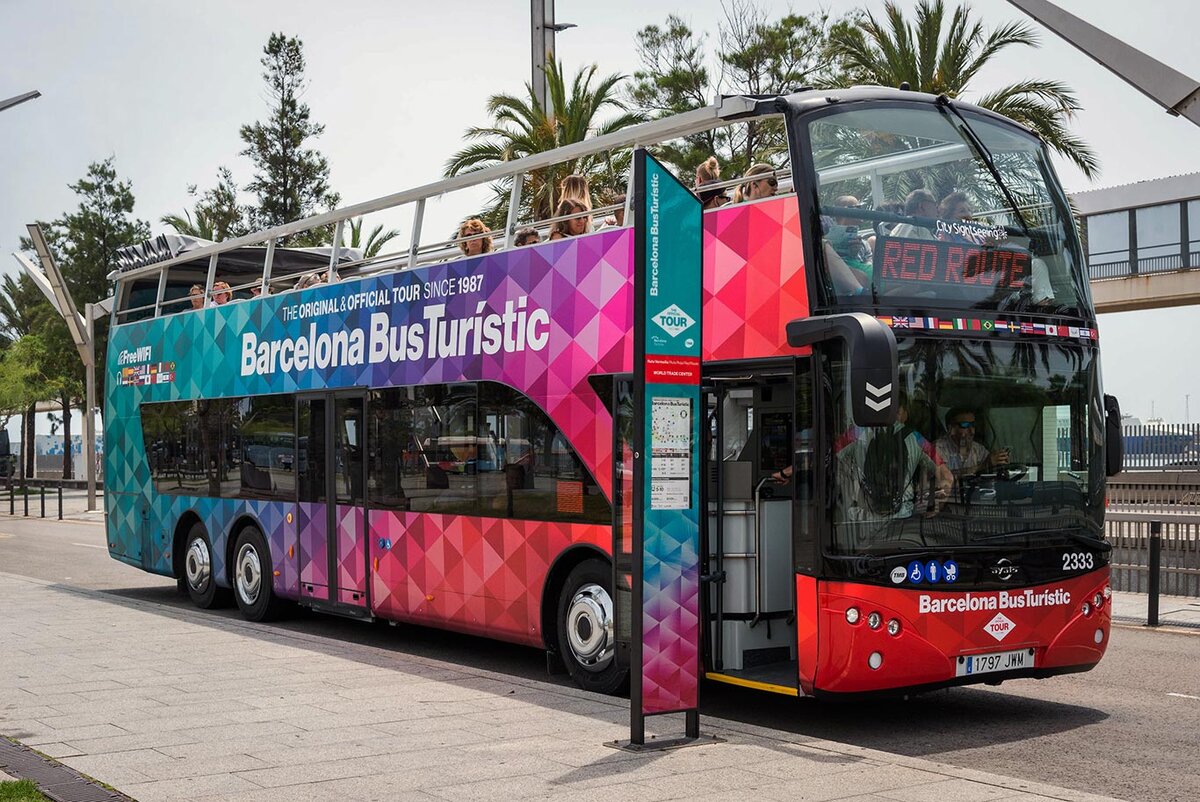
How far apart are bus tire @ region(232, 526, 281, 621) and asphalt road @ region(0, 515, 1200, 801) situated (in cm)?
102

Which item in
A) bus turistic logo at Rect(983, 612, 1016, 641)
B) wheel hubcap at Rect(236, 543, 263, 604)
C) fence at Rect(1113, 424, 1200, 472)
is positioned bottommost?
wheel hubcap at Rect(236, 543, 263, 604)

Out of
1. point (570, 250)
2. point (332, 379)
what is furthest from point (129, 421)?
point (570, 250)

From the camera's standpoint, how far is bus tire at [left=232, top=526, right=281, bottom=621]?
1539cm

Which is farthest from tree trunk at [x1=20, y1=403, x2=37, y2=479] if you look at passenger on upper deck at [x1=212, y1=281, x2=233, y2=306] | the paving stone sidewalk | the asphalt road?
the paving stone sidewalk

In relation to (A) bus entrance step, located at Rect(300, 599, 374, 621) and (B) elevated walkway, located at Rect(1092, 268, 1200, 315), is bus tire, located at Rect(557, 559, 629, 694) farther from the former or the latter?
(B) elevated walkway, located at Rect(1092, 268, 1200, 315)

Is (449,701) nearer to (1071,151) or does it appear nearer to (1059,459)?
(1059,459)

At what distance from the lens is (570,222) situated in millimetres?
10969

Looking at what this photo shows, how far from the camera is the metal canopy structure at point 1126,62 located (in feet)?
23.9

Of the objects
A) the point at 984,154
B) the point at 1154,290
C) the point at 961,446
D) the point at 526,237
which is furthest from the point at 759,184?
the point at 1154,290

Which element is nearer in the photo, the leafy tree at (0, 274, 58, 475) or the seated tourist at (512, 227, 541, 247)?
the seated tourist at (512, 227, 541, 247)

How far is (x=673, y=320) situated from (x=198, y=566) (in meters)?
10.5

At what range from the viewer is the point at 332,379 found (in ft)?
46.3

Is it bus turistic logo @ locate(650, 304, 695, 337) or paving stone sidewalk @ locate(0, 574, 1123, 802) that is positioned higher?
bus turistic logo @ locate(650, 304, 695, 337)

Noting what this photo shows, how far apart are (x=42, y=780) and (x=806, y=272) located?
17.1 feet
